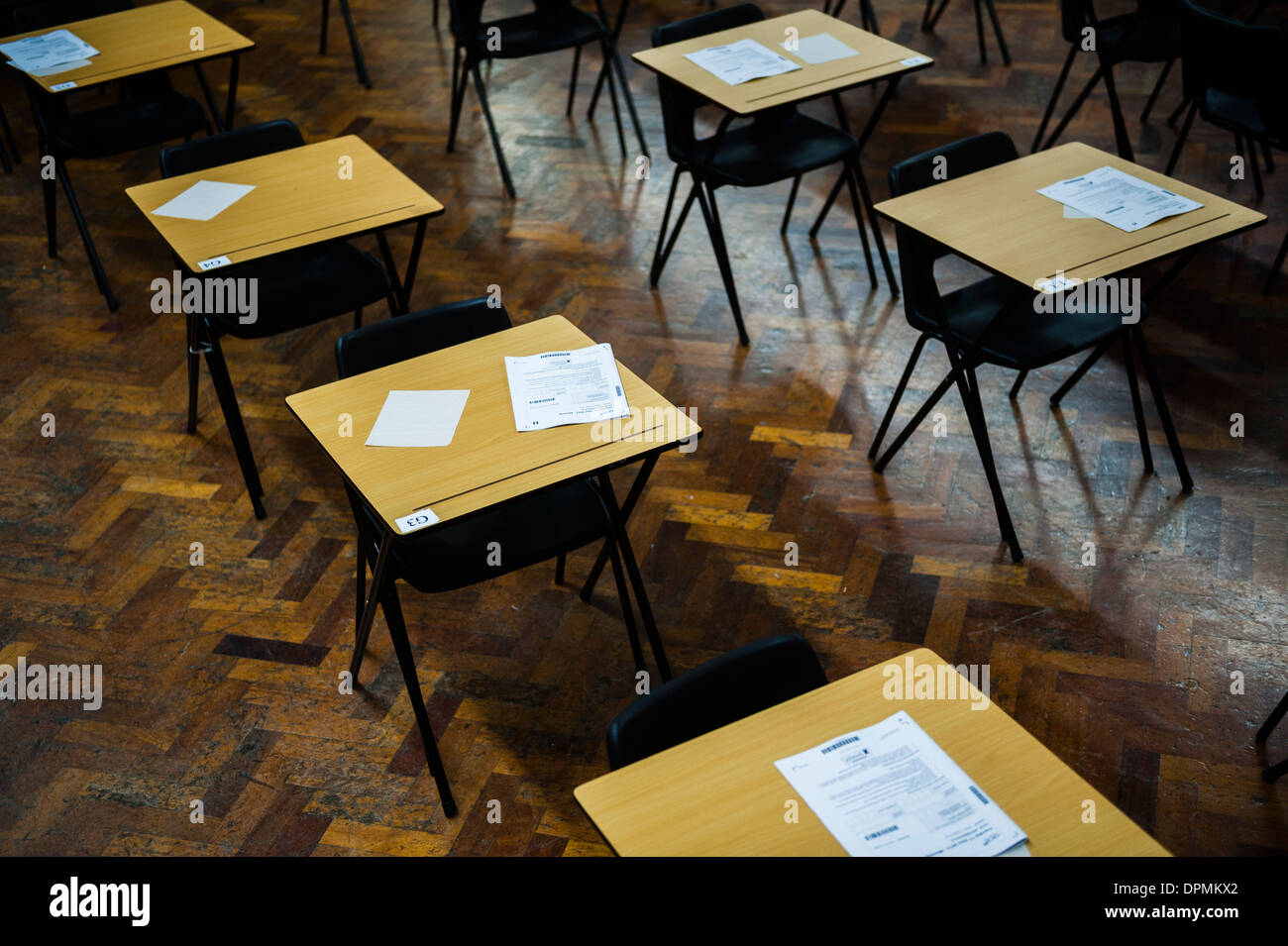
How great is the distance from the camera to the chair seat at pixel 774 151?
4.54 m

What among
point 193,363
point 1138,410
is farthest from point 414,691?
point 1138,410

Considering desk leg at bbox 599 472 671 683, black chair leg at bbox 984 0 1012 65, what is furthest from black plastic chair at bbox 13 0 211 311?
black chair leg at bbox 984 0 1012 65

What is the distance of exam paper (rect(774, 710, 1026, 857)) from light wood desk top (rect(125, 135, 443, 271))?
7.73ft

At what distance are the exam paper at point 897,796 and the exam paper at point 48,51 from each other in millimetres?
4230

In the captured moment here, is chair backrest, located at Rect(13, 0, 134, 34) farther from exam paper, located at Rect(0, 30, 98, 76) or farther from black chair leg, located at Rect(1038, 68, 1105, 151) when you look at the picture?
black chair leg, located at Rect(1038, 68, 1105, 151)

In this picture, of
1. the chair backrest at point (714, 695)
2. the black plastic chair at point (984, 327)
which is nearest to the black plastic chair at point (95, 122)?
the black plastic chair at point (984, 327)

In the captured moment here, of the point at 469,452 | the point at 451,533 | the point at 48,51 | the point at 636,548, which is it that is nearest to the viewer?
the point at 469,452

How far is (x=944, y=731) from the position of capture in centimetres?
A: 215

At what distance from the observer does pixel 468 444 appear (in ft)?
9.41

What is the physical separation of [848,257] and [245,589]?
112 inches

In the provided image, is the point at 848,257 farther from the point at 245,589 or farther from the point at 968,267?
the point at 245,589

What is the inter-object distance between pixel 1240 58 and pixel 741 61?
191 cm

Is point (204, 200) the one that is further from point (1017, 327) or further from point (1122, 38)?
point (1122, 38)

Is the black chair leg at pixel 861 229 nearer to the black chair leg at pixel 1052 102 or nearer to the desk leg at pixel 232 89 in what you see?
the black chair leg at pixel 1052 102
